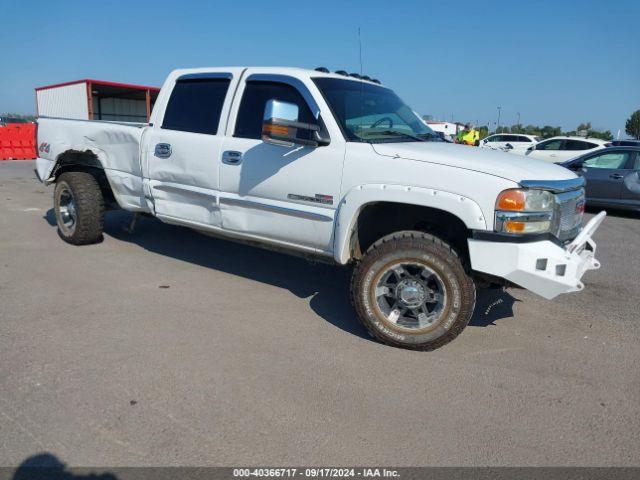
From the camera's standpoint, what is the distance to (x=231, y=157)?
14.9ft

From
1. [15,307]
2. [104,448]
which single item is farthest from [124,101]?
[104,448]

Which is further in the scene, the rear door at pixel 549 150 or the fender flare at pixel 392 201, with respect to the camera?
the rear door at pixel 549 150

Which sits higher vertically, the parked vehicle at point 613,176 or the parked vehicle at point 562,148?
the parked vehicle at point 562,148

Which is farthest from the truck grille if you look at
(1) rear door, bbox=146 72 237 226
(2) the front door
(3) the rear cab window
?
(3) the rear cab window

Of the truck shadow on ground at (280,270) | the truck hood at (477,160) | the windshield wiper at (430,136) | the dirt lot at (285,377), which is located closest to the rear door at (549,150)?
the dirt lot at (285,377)

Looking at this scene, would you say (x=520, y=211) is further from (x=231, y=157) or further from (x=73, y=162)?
(x=73, y=162)

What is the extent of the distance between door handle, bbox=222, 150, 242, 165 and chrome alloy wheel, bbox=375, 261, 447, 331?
5.41ft

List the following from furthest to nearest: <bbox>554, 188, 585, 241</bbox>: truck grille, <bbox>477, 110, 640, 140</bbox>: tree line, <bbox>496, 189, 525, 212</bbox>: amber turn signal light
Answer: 1. <bbox>477, 110, 640, 140</bbox>: tree line
2. <bbox>554, 188, 585, 241</bbox>: truck grille
3. <bbox>496, 189, 525, 212</bbox>: amber turn signal light

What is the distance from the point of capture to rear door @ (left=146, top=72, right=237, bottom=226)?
4.73m

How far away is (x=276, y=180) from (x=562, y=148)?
594 inches

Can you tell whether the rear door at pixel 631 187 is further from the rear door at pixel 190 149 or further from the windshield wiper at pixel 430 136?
the rear door at pixel 190 149

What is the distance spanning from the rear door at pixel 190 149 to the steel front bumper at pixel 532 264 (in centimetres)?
243

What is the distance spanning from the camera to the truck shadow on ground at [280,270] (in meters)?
4.54

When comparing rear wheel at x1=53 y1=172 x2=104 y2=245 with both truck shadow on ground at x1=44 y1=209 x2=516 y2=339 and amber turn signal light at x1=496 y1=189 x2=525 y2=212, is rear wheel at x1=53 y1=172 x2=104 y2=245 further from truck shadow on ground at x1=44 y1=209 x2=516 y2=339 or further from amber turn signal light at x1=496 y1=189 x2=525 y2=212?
amber turn signal light at x1=496 y1=189 x2=525 y2=212
